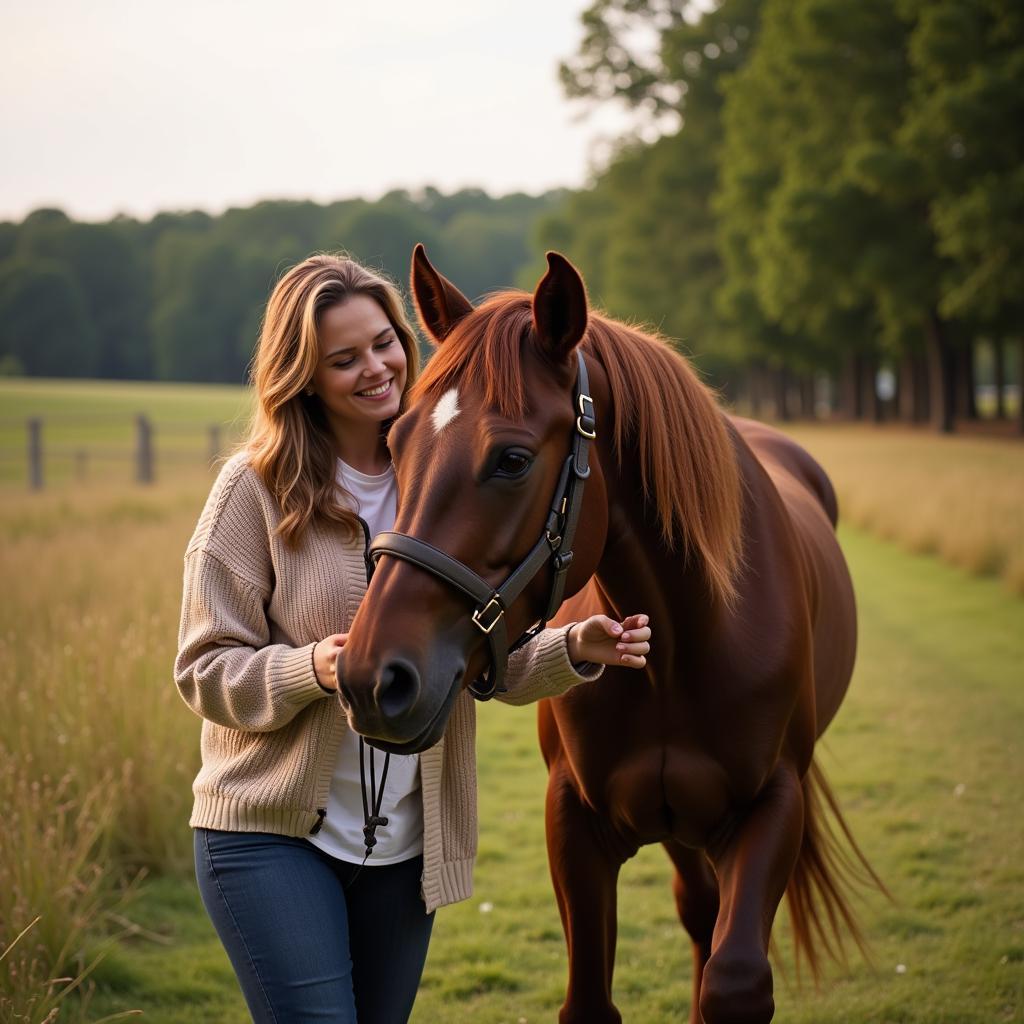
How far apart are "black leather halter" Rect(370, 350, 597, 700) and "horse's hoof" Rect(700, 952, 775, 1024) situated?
2.80ft

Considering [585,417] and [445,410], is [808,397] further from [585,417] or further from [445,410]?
[445,410]

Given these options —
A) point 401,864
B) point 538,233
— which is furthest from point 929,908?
point 538,233

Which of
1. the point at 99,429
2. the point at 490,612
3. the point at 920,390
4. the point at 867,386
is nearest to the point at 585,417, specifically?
the point at 490,612

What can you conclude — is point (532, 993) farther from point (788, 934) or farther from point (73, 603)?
point (73, 603)

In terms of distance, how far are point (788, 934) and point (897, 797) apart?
5.34 ft

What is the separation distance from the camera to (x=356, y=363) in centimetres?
258

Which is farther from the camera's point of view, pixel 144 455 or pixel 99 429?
pixel 99 429

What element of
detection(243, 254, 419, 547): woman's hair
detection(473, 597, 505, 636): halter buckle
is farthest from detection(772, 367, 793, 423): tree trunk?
detection(473, 597, 505, 636): halter buckle

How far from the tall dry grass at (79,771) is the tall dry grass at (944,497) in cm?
808

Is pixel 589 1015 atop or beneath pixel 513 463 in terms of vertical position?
beneath

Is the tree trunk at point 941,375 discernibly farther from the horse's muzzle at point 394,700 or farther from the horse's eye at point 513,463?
the horse's muzzle at point 394,700

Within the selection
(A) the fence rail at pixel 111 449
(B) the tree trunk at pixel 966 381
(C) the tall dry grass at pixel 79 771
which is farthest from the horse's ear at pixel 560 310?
(B) the tree trunk at pixel 966 381

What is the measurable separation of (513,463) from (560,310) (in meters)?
0.36

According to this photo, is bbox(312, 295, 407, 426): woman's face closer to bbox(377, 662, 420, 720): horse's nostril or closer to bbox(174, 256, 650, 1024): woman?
bbox(174, 256, 650, 1024): woman
